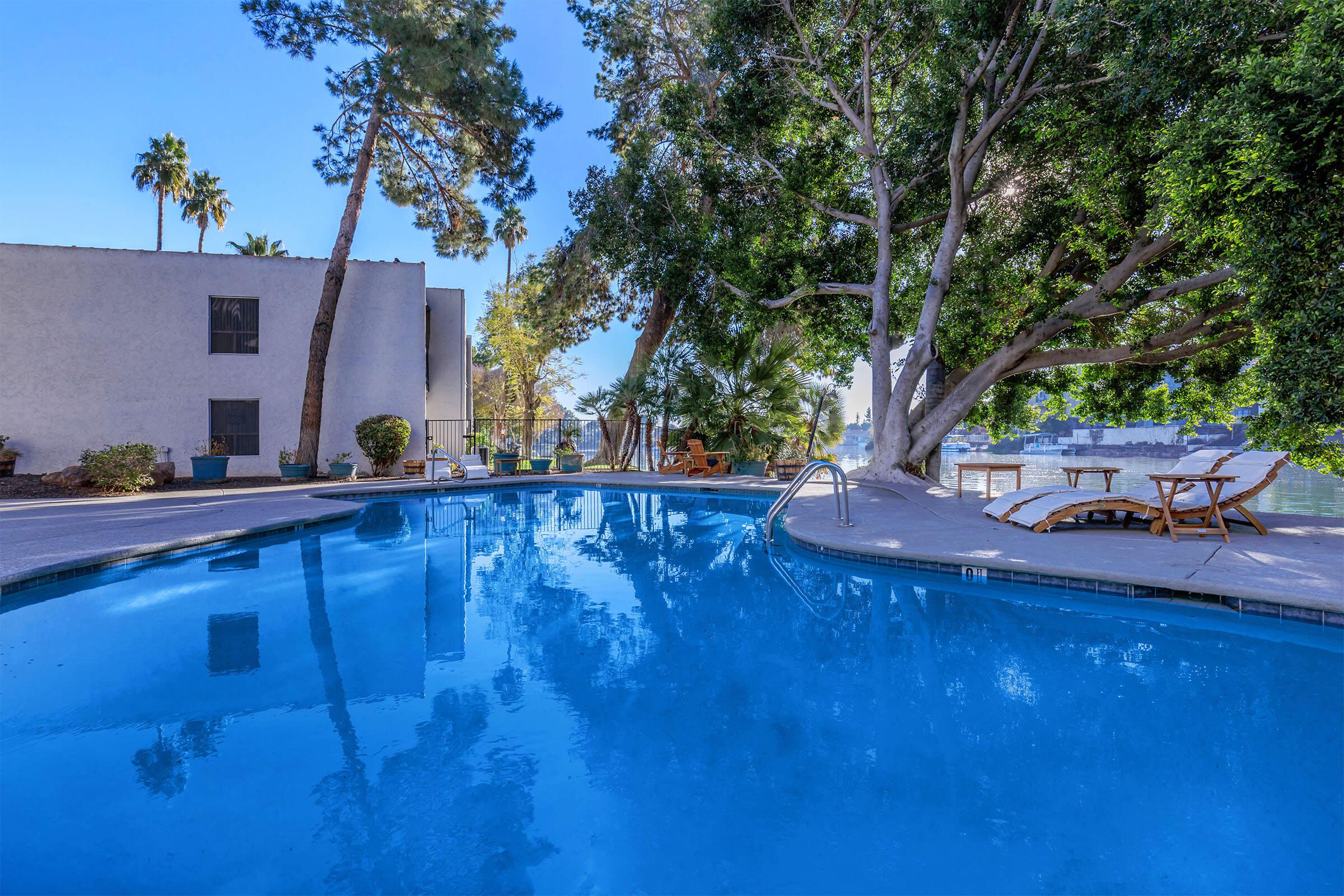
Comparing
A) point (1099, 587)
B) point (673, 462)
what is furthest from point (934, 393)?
point (1099, 587)

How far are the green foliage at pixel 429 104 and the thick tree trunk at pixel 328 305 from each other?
25.7 inches

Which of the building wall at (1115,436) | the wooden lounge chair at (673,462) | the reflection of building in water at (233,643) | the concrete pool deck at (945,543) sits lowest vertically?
the reflection of building in water at (233,643)

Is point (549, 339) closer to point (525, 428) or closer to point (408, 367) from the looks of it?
point (525, 428)

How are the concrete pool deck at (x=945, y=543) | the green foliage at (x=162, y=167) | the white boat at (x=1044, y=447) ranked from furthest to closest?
1. the white boat at (x=1044, y=447)
2. the green foliage at (x=162, y=167)
3. the concrete pool deck at (x=945, y=543)

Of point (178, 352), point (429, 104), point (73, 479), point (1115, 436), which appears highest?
point (429, 104)

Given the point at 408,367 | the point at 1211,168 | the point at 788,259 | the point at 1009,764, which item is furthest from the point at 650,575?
the point at 408,367

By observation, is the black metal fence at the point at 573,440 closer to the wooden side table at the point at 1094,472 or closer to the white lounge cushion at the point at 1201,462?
the wooden side table at the point at 1094,472

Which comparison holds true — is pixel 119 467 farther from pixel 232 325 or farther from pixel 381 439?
pixel 232 325

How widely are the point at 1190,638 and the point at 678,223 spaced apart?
457 inches

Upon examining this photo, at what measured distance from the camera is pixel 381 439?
44.0ft

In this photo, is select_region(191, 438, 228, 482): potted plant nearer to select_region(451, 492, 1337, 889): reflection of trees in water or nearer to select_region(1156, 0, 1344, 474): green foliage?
select_region(451, 492, 1337, 889): reflection of trees in water

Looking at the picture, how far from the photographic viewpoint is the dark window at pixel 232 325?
13.6 m

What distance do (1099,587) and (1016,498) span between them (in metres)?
2.50

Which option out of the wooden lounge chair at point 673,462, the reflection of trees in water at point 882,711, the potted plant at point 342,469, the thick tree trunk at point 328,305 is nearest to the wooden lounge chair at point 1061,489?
the reflection of trees in water at point 882,711
